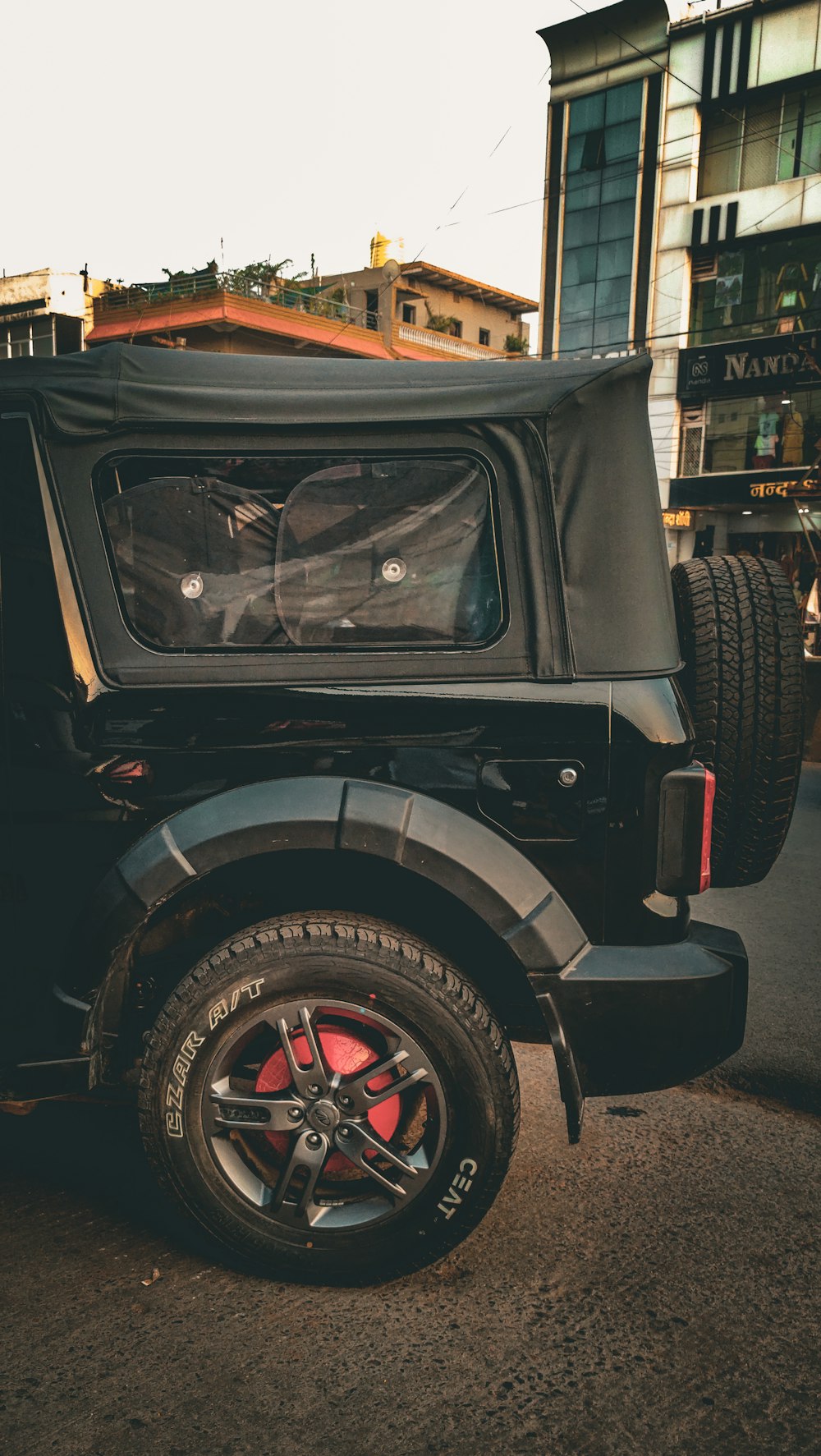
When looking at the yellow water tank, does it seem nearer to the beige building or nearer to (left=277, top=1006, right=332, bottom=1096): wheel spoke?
the beige building

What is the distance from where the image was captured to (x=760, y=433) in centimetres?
2780

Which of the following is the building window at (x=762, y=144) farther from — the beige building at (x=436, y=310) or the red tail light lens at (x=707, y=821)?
the red tail light lens at (x=707, y=821)

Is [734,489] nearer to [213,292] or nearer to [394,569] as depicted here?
[213,292]

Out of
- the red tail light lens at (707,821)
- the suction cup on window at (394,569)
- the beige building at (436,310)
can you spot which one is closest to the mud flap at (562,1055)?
the red tail light lens at (707,821)

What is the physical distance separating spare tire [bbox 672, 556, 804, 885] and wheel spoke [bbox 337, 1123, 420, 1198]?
1.26 metres

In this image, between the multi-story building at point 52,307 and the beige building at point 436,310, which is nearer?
the multi-story building at point 52,307

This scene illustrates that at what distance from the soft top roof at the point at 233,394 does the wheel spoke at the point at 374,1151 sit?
64.6 inches

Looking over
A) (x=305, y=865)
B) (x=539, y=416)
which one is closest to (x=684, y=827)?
(x=305, y=865)

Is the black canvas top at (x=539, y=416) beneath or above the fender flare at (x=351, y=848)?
above

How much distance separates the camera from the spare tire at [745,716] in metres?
2.91

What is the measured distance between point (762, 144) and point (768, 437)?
7.80 m

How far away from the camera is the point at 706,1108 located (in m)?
3.38

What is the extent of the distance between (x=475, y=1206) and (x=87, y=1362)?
88cm

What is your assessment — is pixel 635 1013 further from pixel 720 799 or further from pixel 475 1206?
pixel 720 799
